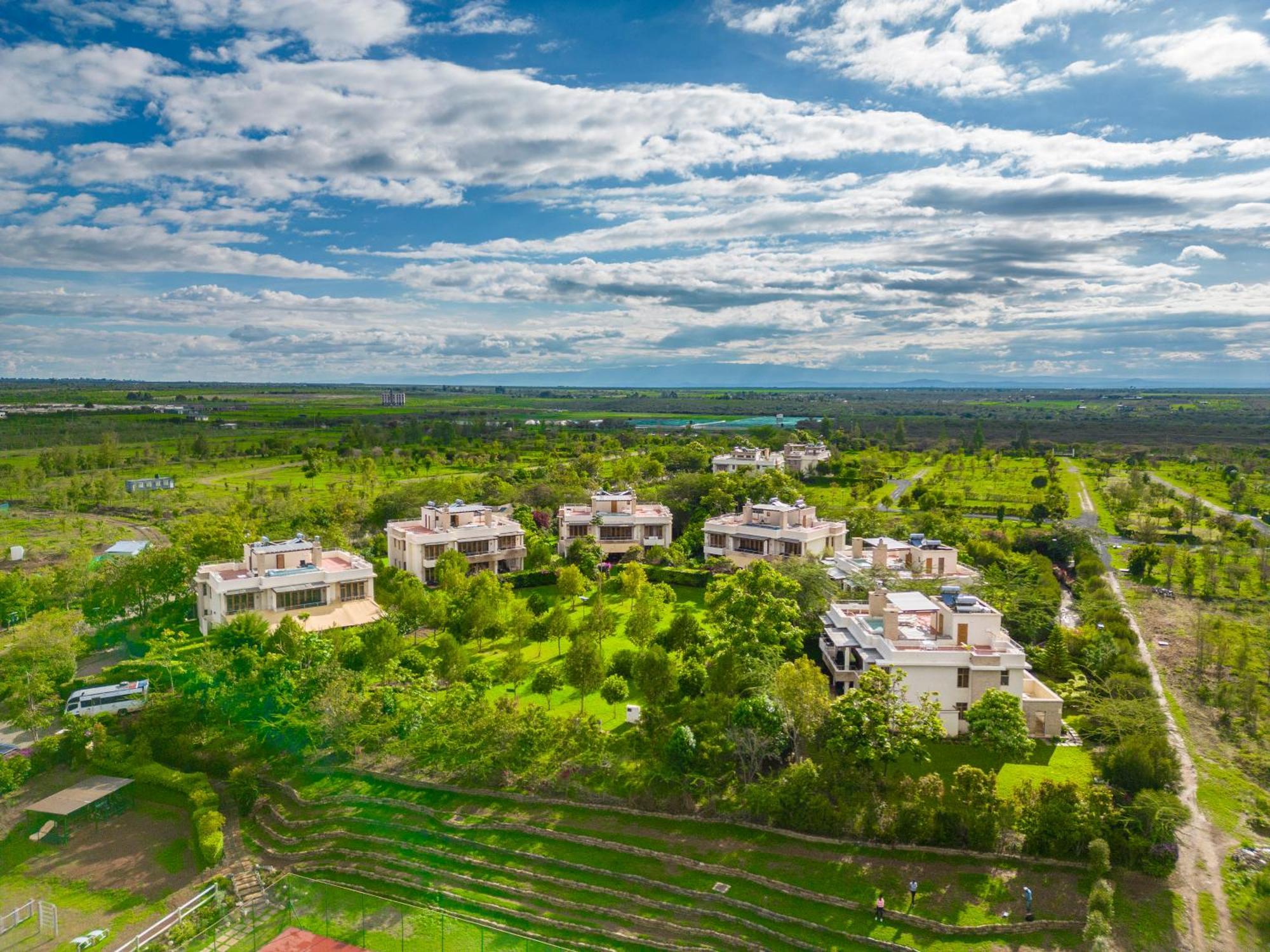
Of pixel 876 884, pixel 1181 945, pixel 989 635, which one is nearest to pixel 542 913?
pixel 876 884

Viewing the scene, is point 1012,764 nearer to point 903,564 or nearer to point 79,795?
point 903,564

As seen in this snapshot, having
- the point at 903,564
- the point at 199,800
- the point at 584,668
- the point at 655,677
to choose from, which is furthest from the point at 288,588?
the point at 903,564

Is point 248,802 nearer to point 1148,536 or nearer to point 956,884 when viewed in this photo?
point 956,884

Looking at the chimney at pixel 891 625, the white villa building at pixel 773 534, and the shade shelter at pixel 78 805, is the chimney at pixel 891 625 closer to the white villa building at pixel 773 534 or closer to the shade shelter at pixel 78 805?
the white villa building at pixel 773 534

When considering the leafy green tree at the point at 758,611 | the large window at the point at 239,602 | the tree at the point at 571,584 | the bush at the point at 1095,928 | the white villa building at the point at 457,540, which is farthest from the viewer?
the white villa building at the point at 457,540

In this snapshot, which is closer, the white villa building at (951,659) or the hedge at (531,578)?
the white villa building at (951,659)

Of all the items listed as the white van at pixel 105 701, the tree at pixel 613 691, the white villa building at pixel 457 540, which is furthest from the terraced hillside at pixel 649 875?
the white villa building at pixel 457 540
